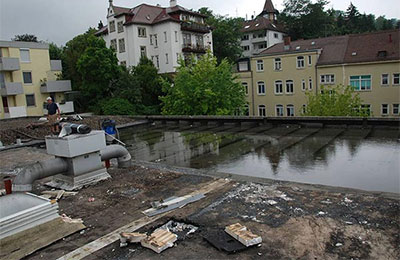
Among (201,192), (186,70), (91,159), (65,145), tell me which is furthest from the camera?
(186,70)

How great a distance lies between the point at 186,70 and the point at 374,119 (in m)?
18.0

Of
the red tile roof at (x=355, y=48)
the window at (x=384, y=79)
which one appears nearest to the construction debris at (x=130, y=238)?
the red tile roof at (x=355, y=48)

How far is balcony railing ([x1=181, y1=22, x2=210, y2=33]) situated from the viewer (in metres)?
40.0

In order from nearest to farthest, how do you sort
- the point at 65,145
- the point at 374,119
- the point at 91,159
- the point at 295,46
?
the point at 65,145
the point at 91,159
the point at 374,119
the point at 295,46

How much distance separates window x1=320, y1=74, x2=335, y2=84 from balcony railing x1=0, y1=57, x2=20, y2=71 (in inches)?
1180

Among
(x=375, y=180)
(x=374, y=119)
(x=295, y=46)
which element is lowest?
(x=375, y=180)

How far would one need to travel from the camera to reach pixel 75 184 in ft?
25.7

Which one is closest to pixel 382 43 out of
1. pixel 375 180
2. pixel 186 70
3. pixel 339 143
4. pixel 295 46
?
pixel 295 46

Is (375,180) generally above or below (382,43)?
below

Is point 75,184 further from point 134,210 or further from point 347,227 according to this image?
point 347,227

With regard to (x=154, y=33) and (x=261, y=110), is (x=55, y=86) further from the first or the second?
(x=261, y=110)

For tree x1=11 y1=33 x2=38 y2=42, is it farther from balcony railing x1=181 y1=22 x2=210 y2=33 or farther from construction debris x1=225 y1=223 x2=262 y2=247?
construction debris x1=225 y1=223 x2=262 y2=247

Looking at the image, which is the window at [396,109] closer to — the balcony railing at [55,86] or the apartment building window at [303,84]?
the apartment building window at [303,84]

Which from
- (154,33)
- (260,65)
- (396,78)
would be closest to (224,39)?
(154,33)
